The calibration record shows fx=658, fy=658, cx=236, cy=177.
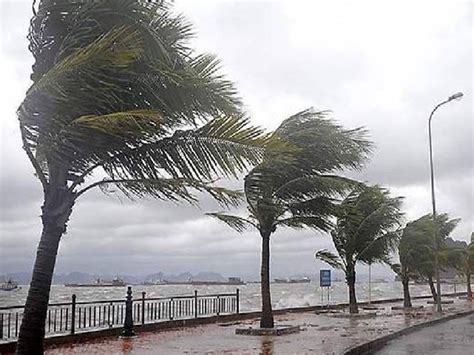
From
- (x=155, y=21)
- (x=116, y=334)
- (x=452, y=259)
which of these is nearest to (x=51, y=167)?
(x=155, y=21)

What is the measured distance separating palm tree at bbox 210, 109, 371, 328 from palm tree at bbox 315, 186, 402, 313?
7117mm

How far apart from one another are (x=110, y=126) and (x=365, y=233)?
64.5 feet

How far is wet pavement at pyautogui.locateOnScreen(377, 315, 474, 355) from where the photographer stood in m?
15.0

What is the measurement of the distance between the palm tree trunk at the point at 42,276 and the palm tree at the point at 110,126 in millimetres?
13

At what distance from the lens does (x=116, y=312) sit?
68.9 ft

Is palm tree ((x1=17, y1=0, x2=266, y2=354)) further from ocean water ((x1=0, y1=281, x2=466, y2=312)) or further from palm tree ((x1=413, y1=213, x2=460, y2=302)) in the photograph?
palm tree ((x1=413, y1=213, x2=460, y2=302))

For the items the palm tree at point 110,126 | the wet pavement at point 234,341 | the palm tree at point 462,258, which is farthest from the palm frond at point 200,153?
the palm tree at point 462,258

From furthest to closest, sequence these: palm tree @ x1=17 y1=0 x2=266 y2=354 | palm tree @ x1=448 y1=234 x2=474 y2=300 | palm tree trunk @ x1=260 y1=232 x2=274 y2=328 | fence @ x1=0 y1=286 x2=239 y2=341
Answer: palm tree @ x1=448 y1=234 x2=474 y2=300, palm tree trunk @ x1=260 y1=232 x2=274 y2=328, fence @ x1=0 y1=286 x2=239 y2=341, palm tree @ x1=17 y1=0 x2=266 y2=354

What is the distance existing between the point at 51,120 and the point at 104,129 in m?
0.88

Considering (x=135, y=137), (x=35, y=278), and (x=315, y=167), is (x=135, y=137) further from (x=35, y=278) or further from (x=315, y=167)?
(x=315, y=167)

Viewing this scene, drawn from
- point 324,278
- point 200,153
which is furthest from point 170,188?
point 324,278

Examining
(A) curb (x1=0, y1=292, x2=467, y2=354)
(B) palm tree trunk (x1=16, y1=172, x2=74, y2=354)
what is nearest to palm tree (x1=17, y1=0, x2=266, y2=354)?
(B) palm tree trunk (x1=16, y1=172, x2=74, y2=354)

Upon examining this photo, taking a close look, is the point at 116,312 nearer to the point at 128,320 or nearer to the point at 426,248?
the point at 128,320

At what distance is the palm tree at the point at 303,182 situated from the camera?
17.6m
